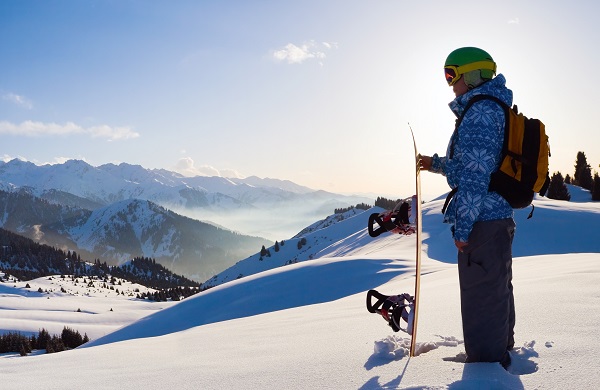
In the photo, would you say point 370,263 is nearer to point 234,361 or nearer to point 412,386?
point 234,361

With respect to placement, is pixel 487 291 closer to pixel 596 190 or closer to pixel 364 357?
pixel 364 357

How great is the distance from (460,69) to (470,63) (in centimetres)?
11

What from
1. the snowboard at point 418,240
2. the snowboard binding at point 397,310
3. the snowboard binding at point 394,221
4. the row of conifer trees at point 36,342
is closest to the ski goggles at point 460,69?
the snowboard at point 418,240

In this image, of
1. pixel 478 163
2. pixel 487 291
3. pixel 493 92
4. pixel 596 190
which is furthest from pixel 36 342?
pixel 596 190

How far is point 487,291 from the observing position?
3.95 meters

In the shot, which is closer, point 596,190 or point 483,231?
point 483,231

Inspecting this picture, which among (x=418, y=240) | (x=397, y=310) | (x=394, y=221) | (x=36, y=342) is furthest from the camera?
(x=36, y=342)

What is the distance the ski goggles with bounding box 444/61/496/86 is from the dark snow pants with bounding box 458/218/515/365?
153 cm

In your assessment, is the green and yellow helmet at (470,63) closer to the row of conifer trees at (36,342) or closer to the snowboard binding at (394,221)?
the snowboard binding at (394,221)

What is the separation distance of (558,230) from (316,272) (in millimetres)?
17549

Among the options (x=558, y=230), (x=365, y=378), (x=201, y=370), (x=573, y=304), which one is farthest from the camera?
(x=558, y=230)

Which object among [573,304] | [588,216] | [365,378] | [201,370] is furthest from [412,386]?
[588,216]

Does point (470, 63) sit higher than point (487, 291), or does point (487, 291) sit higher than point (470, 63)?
point (470, 63)

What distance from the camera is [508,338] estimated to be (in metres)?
4.06
